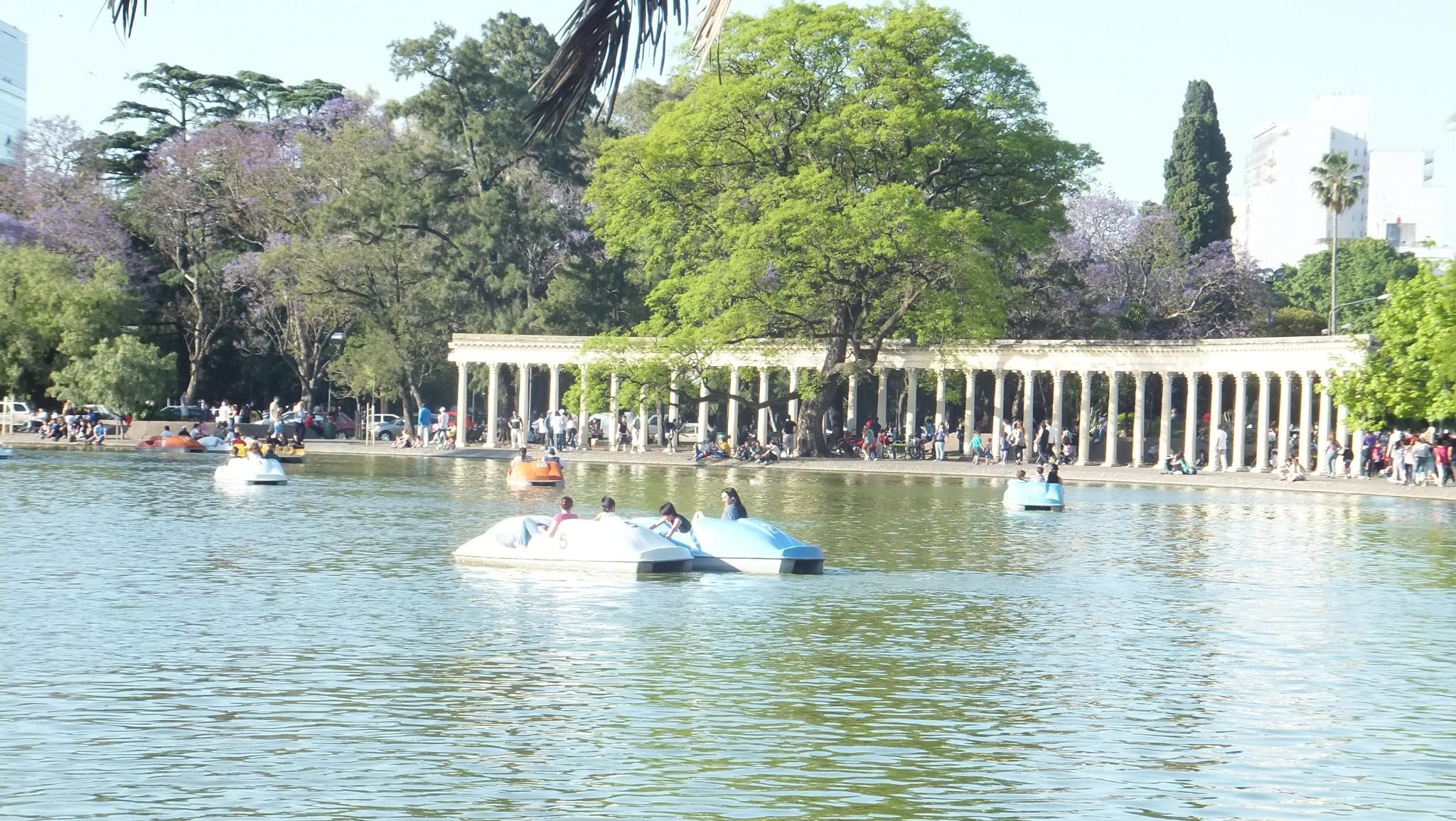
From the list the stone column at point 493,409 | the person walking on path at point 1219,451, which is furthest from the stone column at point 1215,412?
the stone column at point 493,409

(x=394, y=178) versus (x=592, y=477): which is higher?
(x=394, y=178)

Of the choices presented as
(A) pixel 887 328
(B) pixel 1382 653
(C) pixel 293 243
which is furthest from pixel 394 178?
(B) pixel 1382 653

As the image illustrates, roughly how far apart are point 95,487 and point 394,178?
40183 mm

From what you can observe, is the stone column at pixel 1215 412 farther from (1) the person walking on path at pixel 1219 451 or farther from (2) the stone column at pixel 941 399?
(2) the stone column at pixel 941 399

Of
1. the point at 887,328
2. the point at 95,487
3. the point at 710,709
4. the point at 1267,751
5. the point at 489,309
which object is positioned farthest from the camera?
the point at 489,309

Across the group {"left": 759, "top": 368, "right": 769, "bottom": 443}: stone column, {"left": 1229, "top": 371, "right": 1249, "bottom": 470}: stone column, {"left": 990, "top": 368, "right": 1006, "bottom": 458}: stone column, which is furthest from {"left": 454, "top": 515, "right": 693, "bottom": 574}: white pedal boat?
{"left": 1229, "top": 371, "right": 1249, "bottom": 470}: stone column

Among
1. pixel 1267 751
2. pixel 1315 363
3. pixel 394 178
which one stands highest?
pixel 394 178

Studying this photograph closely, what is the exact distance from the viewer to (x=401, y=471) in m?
61.0

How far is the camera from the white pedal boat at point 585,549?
93.4ft

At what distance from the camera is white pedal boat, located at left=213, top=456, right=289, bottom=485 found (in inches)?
1962

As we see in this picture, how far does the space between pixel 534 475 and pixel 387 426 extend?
47110 millimetres

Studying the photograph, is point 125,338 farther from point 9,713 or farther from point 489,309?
point 9,713

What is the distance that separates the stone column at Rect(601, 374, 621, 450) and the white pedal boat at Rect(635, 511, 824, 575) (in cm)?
4399

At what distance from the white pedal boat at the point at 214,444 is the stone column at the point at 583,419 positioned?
14628 mm
